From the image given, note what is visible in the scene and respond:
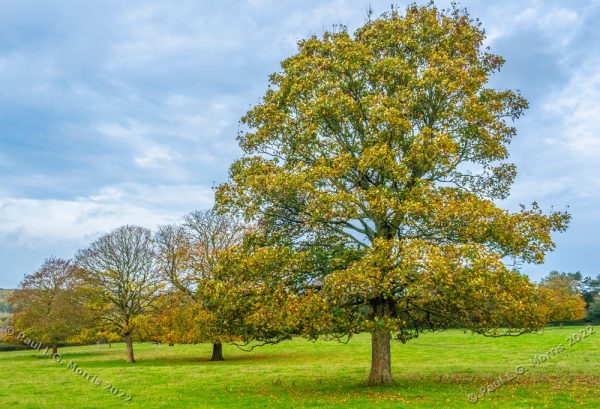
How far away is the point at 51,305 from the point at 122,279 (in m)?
12.9

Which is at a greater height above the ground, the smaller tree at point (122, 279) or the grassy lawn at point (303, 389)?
the smaller tree at point (122, 279)

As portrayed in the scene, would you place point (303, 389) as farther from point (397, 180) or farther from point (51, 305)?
point (51, 305)

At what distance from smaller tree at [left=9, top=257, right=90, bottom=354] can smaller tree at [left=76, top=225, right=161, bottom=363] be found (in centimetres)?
216

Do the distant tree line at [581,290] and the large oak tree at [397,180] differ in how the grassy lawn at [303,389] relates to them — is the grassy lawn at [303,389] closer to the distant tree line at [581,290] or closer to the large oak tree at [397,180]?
the large oak tree at [397,180]

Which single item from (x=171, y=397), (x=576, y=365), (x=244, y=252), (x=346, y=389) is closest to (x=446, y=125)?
(x=244, y=252)

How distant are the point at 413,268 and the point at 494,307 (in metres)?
4.61

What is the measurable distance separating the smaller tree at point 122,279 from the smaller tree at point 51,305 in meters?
2.16

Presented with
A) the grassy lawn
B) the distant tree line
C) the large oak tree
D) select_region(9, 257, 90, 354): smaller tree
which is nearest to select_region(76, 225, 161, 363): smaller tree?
select_region(9, 257, 90, 354): smaller tree

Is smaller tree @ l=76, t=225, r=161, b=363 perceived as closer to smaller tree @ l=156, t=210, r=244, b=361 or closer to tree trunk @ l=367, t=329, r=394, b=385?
smaller tree @ l=156, t=210, r=244, b=361

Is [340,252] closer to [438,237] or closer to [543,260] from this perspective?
[438,237]

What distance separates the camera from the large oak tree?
1919 cm

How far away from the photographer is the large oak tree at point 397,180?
1919 centimetres

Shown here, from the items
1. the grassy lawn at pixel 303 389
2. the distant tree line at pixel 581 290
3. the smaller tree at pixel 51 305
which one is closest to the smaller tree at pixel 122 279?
the smaller tree at pixel 51 305

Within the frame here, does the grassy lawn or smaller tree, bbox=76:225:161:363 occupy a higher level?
smaller tree, bbox=76:225:161:363
